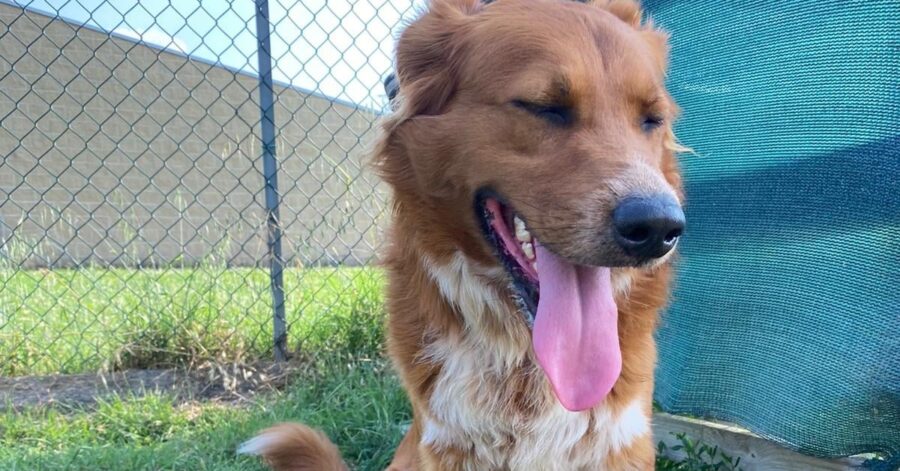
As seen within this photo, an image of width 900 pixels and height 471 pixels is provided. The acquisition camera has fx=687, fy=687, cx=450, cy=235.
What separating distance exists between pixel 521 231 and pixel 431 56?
679mm

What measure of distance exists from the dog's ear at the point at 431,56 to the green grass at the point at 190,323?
6.18 ft

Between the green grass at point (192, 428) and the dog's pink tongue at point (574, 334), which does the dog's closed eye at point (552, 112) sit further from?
the green grass at point (192, 428)

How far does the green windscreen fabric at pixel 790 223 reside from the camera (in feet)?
6.44

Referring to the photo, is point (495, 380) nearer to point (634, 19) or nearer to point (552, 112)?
point (552, 112)

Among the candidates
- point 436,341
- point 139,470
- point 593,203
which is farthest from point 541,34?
point 139,470

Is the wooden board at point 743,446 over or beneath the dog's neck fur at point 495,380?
beneath

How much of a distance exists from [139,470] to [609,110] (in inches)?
94.8

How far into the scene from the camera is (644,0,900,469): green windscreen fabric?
1963mm

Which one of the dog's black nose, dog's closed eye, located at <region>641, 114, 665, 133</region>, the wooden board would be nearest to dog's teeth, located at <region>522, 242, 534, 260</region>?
the dog's black nose

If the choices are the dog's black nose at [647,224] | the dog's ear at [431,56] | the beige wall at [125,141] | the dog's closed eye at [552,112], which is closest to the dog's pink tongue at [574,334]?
the dog's black nose at [647,224]

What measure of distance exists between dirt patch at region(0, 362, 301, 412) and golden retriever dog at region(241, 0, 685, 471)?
1623mm

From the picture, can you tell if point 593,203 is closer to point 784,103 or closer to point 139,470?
point 784,103

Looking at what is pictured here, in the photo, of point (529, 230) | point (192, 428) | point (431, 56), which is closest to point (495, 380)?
point (529, 230)

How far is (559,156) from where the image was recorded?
Answer: 180cm
